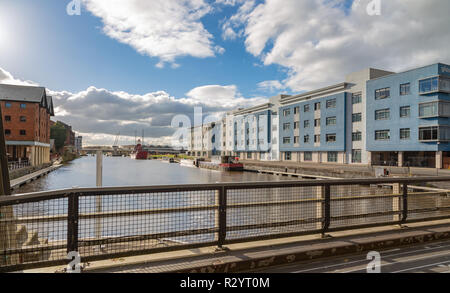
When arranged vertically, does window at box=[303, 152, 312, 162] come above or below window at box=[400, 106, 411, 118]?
below

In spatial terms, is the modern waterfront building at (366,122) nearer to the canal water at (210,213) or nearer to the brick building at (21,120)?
the canal water at (210,213)

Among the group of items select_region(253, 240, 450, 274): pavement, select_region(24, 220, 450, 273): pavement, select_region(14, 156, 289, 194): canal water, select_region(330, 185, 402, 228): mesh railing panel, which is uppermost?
select_region(330, 185, 402, 228): mesh railing panel

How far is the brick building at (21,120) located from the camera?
5434cm

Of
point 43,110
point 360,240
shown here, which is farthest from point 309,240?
point 43,110

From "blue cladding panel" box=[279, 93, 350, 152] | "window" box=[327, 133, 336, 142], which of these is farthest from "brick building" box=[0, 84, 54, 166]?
"window" box=[327, 133, 336, 142]

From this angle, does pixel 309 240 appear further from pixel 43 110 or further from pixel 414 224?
pixel 43 110

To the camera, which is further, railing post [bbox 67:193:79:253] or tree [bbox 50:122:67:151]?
tree [bbox 50:122:67:151]

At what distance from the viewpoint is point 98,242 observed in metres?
4.45

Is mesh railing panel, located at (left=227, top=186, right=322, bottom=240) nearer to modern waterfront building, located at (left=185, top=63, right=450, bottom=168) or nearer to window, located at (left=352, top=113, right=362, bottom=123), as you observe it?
modern waterfront building, located at (left=185, top=63, right=450, bottom=168)

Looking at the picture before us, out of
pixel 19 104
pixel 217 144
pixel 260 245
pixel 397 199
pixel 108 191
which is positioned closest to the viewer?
pixel 108 191

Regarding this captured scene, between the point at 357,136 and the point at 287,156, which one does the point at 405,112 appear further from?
the point at 287,156

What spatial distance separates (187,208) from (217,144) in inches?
4334

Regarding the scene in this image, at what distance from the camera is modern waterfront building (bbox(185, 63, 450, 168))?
4056 cm
